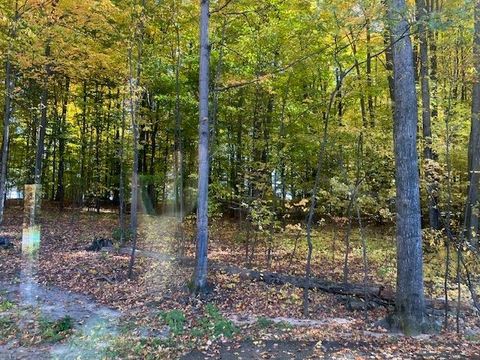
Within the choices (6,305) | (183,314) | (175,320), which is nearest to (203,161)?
(183,314)

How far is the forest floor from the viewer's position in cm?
496

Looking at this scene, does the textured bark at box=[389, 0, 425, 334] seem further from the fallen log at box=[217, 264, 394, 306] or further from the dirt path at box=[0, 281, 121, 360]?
the dirt path at box=[0, 281, 121, 360]

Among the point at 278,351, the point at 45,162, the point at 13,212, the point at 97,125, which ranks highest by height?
the point at 97,125

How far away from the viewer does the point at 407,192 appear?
570 cm

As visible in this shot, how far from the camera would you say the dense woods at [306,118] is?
6012 mm

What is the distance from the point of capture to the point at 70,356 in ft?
15.5

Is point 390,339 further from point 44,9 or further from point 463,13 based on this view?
point 44,9

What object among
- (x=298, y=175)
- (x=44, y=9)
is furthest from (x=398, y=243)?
(x=44, y=9)

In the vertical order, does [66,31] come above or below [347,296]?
above

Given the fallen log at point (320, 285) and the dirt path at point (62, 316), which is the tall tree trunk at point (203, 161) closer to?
the fallen log at point (320, 285)

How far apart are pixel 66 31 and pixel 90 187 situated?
7511mm

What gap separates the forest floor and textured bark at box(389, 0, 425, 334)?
20.3 inches

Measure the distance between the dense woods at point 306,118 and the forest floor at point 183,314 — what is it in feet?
0.80

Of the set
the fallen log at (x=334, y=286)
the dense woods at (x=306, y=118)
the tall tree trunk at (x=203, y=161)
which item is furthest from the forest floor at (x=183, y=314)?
the tall tree trunk at (x=203, y=161)
